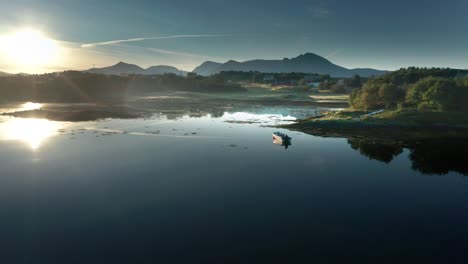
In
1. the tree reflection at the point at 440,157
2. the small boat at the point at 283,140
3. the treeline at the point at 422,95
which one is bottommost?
the tree reflection at the point at 440,157

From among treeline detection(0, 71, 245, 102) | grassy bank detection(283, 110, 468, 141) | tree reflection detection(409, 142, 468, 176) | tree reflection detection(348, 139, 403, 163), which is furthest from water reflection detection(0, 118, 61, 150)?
treeline detection(0, 71, 245, 102)

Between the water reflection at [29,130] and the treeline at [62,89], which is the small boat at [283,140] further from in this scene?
the treeline at [62,89]

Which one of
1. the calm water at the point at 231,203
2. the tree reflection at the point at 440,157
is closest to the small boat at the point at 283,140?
the calm water at the point at 231,203

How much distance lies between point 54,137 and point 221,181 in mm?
40326

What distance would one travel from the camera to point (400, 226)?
2472 cm

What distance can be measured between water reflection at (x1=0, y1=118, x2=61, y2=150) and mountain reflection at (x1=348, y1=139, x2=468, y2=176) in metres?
52.2

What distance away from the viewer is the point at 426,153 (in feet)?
163

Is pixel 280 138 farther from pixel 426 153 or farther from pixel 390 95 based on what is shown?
pixel 390 95

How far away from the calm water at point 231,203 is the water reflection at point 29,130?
7.75 feet

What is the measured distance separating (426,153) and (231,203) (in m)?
35.7

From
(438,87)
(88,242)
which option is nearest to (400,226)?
(88,242)

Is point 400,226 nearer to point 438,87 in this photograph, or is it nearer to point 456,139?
point 456,139

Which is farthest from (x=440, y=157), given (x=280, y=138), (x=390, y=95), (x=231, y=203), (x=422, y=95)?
(x=390, y=95)

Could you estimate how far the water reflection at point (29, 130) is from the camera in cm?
5729
